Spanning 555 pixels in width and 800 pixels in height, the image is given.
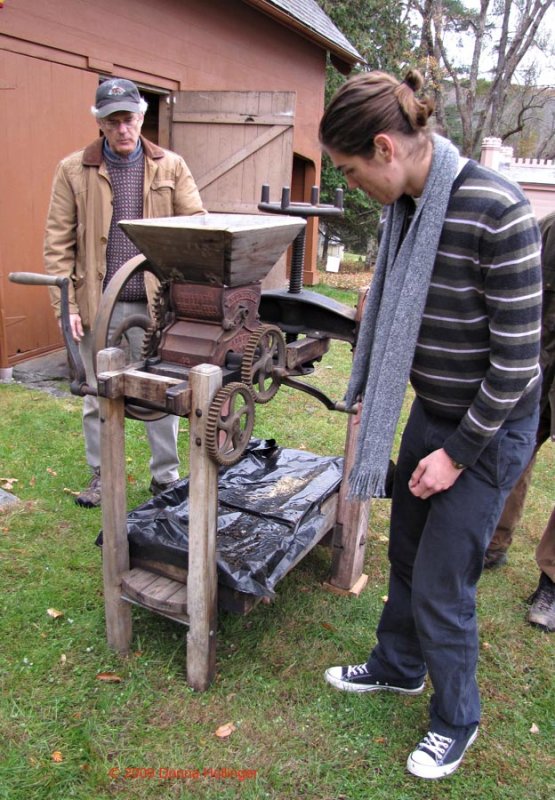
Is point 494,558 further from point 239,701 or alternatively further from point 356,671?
point 239,701

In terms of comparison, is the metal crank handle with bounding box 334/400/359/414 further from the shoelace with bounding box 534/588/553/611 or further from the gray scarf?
the shoelace with bounding box 534/588/553/611

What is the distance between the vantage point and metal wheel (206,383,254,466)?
1.93 metres

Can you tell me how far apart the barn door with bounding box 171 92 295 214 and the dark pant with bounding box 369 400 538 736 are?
520cm

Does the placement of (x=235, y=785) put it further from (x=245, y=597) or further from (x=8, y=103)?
(x=8, y=103)

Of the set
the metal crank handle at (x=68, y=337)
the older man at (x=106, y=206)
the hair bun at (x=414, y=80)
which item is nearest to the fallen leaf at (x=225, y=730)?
the metal crank handle at (x=68, y=337)

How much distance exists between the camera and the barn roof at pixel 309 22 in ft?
24.2

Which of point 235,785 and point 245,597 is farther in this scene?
point 245,597

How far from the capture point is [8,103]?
4.89m

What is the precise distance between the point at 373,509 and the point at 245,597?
1.61 metres

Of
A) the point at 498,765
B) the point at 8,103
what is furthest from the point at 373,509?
the point at 8,103

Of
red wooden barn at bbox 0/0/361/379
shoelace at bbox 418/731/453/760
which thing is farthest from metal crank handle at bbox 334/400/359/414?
red wooden barn at bbox 0/0/361/379

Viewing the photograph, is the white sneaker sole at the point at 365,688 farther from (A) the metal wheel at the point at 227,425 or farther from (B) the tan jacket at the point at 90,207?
(B) the tan jacket at the point at 90,207

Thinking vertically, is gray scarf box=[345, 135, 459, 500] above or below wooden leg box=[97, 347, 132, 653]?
above

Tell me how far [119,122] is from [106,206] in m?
0.38
